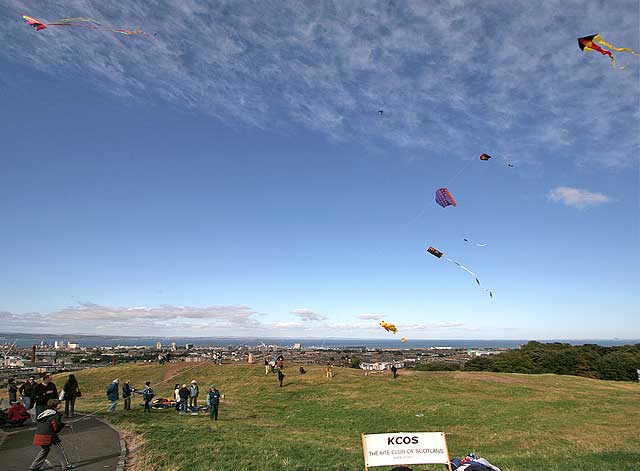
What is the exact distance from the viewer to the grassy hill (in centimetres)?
1359

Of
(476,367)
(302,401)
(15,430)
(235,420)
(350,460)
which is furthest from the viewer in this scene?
(476,367)

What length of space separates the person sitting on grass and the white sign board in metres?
15.9

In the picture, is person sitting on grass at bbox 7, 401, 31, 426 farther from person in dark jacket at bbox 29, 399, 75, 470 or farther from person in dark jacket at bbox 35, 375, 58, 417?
person in dark jacket at bbox 29, 399, 75, 470

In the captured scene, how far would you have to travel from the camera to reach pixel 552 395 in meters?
31.6

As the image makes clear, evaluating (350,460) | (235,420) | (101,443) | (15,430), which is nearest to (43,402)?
(15,430)

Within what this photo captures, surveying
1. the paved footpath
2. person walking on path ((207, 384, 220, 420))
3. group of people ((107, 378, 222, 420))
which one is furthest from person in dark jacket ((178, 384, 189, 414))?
the paved footpath

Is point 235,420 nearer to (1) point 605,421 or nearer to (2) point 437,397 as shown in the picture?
(2) point 437,397

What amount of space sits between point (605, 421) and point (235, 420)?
21301 millimetres

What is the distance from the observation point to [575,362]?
6969cm

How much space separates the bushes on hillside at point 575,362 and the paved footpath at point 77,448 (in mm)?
67610

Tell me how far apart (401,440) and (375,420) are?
15106mm

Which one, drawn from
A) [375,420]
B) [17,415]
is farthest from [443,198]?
[17,415]

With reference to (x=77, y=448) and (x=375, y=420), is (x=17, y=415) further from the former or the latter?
(x=375, y=420)

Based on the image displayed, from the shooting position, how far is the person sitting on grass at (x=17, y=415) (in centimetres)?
1694
